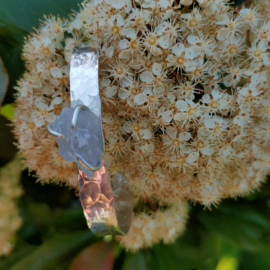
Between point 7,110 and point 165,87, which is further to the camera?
point 7,110

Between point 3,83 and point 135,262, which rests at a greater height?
point 3,83

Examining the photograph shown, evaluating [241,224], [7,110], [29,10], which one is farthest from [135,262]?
[29,10]

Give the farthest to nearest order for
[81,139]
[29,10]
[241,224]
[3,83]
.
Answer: [241,224], [29,10], [3,83], [81,139]

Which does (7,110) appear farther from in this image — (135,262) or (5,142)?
(135,262)

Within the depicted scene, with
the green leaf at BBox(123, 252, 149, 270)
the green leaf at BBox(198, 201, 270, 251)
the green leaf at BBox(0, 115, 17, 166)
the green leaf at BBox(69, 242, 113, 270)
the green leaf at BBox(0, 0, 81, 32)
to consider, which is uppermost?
the green leaf at BBox(0, 0, 81, 32)

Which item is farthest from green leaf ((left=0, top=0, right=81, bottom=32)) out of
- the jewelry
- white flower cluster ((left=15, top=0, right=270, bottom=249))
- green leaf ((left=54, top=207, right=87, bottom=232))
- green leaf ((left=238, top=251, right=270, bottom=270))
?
green leaf ((left=238, top=251, right=270, bottom=270))

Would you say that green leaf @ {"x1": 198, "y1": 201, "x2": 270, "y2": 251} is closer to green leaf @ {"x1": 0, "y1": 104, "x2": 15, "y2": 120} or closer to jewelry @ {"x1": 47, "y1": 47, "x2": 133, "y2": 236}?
jewelry @ {"x1": 47, "y1": 47, "x2": 133, "y2": 236}

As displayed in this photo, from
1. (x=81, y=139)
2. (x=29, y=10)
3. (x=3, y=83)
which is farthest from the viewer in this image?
(x=29, y=10)
